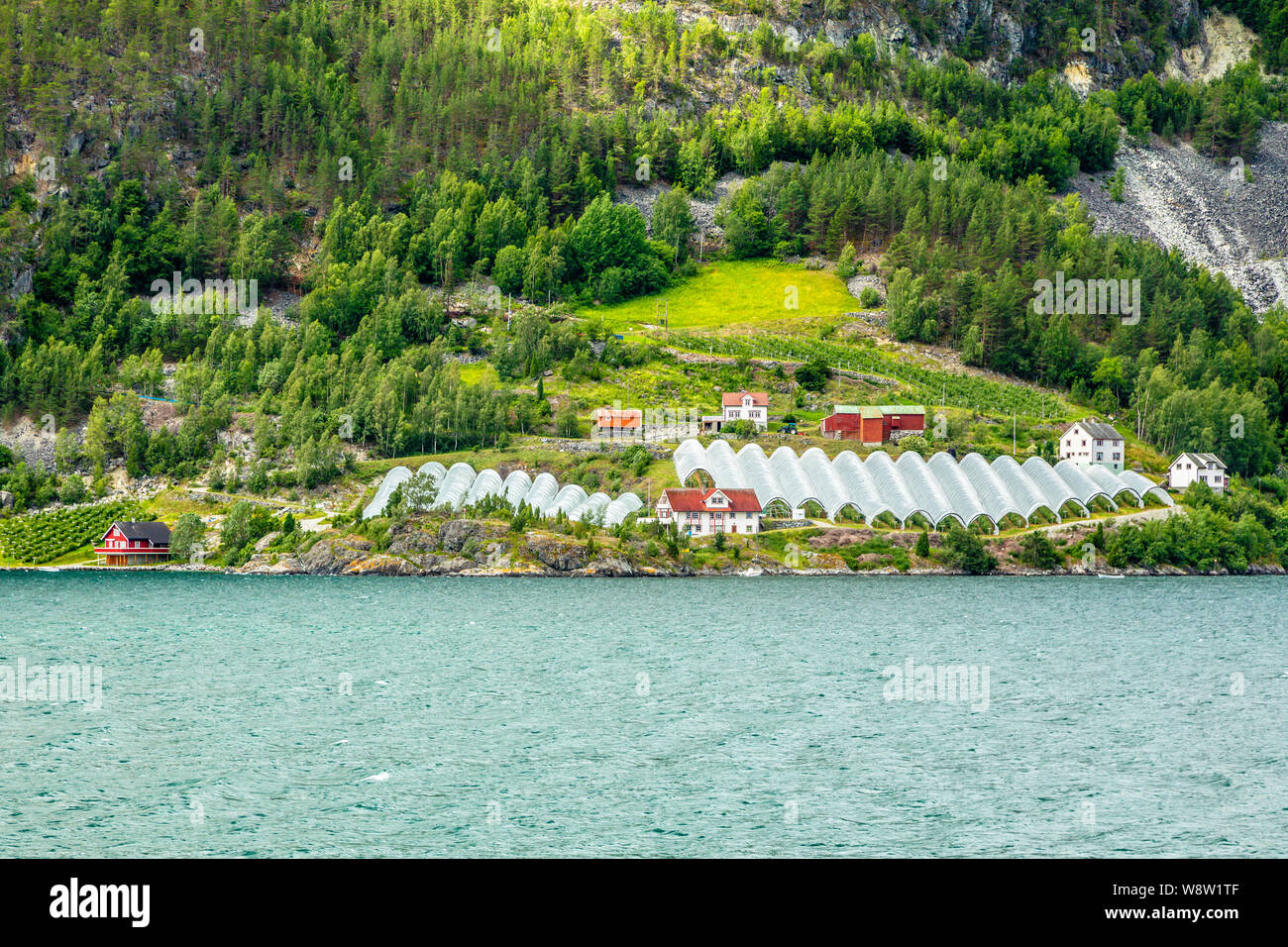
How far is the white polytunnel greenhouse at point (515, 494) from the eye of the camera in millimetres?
117750

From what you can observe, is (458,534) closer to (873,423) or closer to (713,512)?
(713,512)

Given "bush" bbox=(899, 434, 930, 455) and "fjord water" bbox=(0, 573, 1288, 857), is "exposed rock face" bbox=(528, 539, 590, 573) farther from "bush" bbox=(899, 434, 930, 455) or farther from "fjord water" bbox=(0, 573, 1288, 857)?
"bush" bbox=(899, 434, 930, 455)

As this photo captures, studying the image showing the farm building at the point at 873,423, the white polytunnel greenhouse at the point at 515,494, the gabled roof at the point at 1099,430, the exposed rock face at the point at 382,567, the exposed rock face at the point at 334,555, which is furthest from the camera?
the farm building at the point at 873,423

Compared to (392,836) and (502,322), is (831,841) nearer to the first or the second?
(392,836)

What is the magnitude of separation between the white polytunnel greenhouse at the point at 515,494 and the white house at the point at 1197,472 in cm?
5661

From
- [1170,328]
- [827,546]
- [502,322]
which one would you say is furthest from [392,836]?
[1170,328]

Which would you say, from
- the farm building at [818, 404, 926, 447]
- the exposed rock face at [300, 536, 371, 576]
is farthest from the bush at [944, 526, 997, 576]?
the exposed rock face at [300, 536, 371, 576]

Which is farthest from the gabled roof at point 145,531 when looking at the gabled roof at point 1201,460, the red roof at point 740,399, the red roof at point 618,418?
the gabled roof at point 1201,460

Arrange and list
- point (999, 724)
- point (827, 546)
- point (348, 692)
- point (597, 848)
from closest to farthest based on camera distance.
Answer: point (597, 848) → point (999, 724) → point (348, 692) → point (827, 546)

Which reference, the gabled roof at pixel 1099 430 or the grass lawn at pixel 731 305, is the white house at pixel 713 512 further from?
the grass lawn at pixel 731 305

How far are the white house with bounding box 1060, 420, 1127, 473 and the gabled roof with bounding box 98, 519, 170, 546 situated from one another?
90.9 m

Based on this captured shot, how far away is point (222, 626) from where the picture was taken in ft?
253
